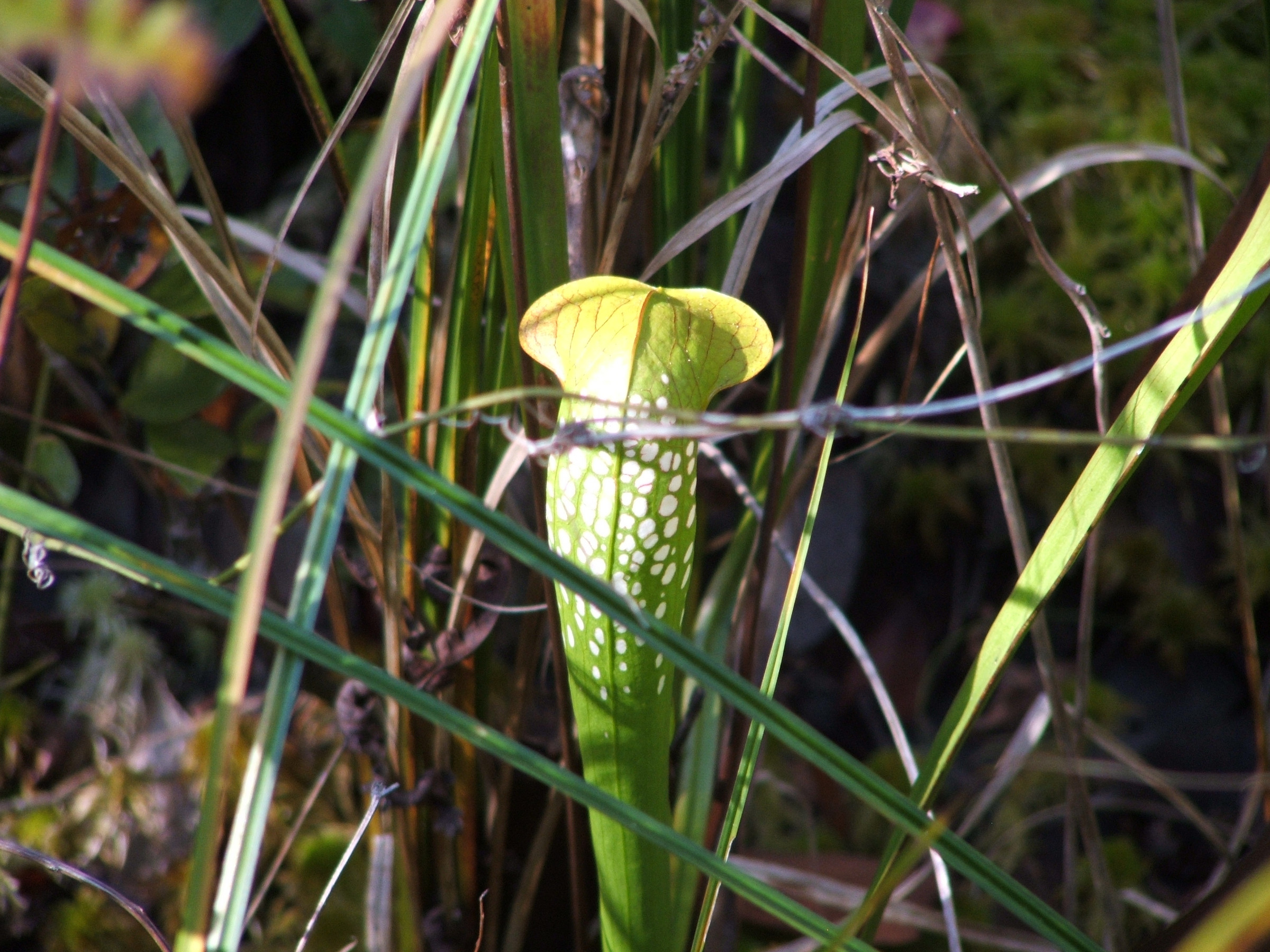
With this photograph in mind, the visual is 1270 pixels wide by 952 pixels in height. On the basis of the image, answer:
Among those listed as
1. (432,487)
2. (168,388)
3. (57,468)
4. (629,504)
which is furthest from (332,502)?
(57,468)

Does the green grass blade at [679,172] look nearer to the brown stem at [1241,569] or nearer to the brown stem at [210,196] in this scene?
the brown stem at [210,196]

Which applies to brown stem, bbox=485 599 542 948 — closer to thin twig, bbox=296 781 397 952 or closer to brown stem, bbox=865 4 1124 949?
thin twig, bbox=296 781 397 952

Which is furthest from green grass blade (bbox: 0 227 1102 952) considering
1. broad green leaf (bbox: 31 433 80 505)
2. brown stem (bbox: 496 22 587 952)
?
broad green leaf (bbox: 31 433 80 505)

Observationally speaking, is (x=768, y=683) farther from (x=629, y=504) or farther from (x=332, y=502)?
(x=332, y=502)

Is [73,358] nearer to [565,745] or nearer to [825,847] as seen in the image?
[565,745]

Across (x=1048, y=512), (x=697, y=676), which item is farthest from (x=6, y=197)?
(x=1048, y=512)

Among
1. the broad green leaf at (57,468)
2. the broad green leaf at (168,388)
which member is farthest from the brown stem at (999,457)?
the broad green leaf at (57,468)
